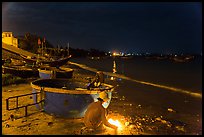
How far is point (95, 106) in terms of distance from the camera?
25.0 ft

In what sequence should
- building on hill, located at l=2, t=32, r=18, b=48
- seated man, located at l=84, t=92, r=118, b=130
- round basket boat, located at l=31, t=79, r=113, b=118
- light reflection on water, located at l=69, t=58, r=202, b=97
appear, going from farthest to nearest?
Answer: building on hill, located at l=2, t=32, r=18, b=48 → light reflection on water, located at l=69, t=58, r=202, b=97 → round basket boat, located at l=31, t=79, r=113, b=118 → seated man, located at l=84, t=92, r=118, b=130

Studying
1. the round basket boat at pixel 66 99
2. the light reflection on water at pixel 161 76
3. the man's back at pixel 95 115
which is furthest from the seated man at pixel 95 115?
the light reflection on water at pixel 161 76

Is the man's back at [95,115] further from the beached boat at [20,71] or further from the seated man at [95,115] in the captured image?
the beached boat at [20,71]

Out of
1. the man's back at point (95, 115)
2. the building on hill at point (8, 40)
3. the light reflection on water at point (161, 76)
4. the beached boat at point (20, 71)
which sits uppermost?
the building on hill at point (8, 40)

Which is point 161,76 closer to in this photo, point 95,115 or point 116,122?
point 116,122

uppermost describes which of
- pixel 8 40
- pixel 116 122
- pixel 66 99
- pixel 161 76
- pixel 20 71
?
Result: pixel 8 40

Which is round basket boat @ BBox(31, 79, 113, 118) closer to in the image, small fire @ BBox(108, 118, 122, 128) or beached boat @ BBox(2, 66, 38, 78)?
small fire @ BBox(108, 118, 122, 128)

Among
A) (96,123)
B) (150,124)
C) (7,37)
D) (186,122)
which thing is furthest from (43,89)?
(7,37)

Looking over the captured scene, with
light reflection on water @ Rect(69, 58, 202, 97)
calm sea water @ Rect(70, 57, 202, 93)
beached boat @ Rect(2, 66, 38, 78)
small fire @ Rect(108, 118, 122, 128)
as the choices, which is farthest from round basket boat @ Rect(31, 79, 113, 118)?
calm sea water @ Rect(70, 57, 202, 93)

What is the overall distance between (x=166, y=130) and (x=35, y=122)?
19.3 ft

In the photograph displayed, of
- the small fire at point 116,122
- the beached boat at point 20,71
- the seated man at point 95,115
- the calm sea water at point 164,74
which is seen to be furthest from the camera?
the calm sea water at point 164,74

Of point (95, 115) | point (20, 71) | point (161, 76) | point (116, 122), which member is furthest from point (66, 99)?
point (161, 76)

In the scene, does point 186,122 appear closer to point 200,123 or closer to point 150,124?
point 200,123

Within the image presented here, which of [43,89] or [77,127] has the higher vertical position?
[43,89]
